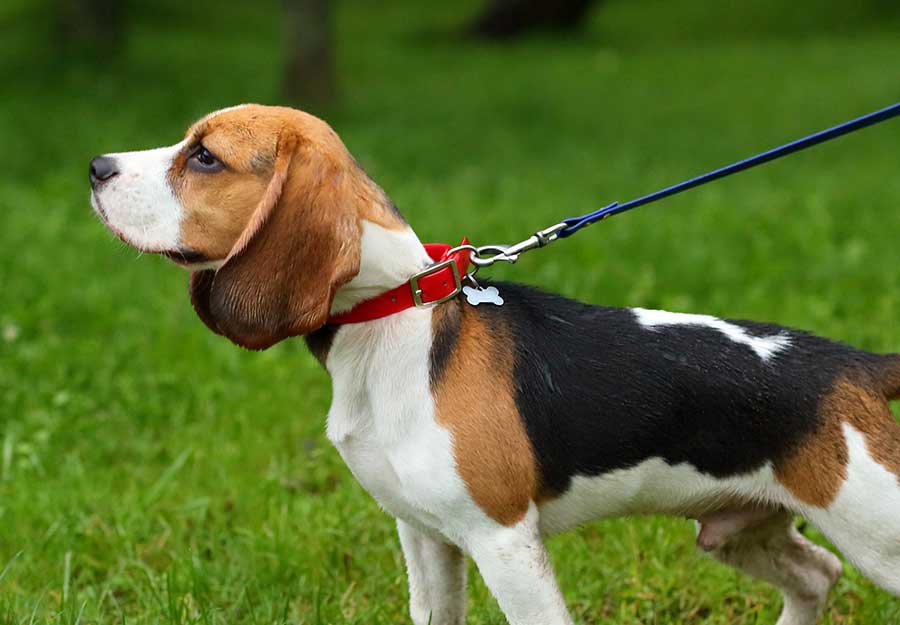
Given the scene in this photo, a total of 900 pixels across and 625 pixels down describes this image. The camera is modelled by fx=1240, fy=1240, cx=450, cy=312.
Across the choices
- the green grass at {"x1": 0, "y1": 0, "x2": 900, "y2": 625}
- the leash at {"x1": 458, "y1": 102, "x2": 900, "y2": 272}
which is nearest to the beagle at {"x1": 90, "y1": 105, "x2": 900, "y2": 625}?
the leash at {"x1": 458, "y1": 102, "x2": 900, "y2": 272}

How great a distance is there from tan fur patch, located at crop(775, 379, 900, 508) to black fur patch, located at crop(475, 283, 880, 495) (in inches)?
1.2

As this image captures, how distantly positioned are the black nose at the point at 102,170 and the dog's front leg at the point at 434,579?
1175 millimetres

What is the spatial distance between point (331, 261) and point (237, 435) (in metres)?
2.71

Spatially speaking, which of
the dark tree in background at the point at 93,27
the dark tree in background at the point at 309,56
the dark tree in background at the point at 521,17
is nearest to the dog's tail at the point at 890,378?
the dark tree in background at the point at 309,56

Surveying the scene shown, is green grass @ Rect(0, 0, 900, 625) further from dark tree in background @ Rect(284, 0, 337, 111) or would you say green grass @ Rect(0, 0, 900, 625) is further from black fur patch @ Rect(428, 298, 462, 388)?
black fur patch @ Rect(428, 298, 462, 388)

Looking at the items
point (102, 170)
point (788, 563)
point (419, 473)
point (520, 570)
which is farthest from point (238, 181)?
point (788, 563)

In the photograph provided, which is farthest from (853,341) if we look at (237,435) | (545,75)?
(545,75)

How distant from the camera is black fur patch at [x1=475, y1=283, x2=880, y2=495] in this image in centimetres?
296

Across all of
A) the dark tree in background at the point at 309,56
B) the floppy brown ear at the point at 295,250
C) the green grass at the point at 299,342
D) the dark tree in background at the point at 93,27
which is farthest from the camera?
the dark tree in background at the point at 93,27

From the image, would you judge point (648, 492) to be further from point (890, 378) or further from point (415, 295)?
point (415, 295)

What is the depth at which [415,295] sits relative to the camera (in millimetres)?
2959

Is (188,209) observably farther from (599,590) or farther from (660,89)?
(660,89)

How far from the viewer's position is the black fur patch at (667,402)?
2.96 metres

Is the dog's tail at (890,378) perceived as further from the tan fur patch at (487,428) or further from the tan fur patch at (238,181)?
the tan fur patch at (238,181)
